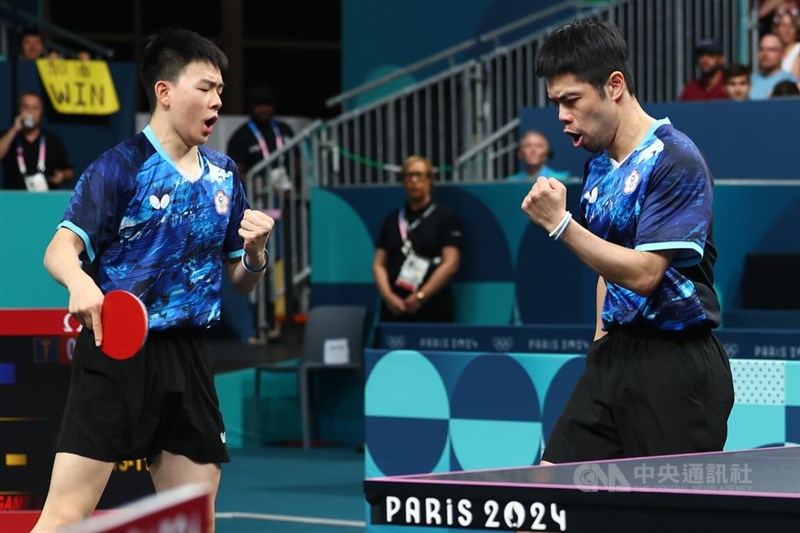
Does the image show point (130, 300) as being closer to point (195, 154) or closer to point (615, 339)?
point (195, 154)

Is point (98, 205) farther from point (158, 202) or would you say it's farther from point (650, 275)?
point (650, 275)

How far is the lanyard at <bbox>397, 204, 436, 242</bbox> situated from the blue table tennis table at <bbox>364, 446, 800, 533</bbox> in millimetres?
6109

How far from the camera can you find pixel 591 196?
3.39 m

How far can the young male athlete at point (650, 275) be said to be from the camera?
3.15 metres

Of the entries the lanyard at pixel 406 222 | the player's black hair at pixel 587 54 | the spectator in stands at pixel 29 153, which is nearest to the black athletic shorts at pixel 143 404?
the player's black hair at pixel 587 54

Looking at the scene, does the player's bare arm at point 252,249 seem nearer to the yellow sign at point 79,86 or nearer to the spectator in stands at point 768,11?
the spectator in stands at point 768,11

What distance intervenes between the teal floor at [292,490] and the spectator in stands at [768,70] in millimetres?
3562

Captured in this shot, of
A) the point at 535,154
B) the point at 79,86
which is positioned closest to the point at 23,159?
the point at 79,86

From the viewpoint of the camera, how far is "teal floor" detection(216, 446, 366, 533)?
655 centimetres

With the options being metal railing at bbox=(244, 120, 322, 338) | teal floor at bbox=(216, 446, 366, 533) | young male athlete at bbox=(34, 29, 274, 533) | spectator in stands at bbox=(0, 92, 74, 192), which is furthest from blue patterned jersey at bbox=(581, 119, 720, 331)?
metal railing at bbox=(244, 120, 322, 338)

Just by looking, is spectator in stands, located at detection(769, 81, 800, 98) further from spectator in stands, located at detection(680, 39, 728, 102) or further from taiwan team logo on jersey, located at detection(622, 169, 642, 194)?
taiwan team logo on jersey, located at detection(622, 169, 642, 194)

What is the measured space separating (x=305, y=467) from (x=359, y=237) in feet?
5.90

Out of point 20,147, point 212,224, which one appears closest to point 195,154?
point 212,224

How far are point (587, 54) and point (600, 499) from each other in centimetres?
129
